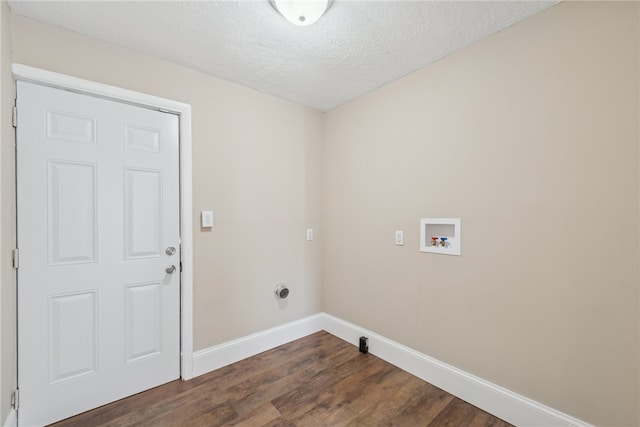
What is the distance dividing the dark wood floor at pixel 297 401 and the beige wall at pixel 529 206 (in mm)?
300

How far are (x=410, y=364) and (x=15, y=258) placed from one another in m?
2.68

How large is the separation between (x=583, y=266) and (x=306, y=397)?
1.84 meters

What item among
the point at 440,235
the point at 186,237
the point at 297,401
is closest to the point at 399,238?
the point at 440,235

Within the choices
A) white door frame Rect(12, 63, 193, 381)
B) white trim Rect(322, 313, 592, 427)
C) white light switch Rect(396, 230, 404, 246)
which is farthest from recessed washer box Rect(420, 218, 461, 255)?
white door frame Rect(12, 63, 193, 381)

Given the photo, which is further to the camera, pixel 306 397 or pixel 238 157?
pixel 238 157

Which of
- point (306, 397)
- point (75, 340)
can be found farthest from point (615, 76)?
point (75, 340)

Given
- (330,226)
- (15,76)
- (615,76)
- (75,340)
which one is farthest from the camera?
(330,226)

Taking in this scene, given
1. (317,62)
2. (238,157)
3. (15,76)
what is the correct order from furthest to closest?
(238,157), (317,62), (15,76)

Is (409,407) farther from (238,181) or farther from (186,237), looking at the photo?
(238,181)

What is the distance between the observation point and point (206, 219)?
214 cm

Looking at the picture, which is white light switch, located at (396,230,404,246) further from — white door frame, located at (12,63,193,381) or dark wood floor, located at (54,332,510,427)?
white door frame, located at (12,63,193,381)

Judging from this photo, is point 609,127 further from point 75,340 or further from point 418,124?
point 75,340

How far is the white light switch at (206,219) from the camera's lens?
6.97 ft

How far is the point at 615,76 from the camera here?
1.30 m
